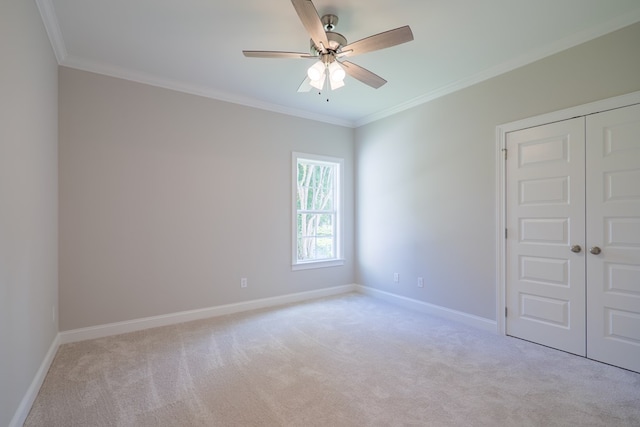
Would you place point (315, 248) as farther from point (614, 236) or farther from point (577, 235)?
point (614, 236)

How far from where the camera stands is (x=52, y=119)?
9.21ft

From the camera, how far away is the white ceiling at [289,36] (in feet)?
7.59

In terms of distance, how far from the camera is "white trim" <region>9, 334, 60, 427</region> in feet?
5.83

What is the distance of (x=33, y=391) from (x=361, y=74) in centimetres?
336

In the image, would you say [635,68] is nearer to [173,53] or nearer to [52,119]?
[173,53]

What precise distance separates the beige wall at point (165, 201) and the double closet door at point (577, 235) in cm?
275

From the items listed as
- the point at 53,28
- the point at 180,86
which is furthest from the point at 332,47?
the point at 53,28

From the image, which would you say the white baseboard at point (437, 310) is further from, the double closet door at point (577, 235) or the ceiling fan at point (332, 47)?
the ceiling fan at point (332, 47)

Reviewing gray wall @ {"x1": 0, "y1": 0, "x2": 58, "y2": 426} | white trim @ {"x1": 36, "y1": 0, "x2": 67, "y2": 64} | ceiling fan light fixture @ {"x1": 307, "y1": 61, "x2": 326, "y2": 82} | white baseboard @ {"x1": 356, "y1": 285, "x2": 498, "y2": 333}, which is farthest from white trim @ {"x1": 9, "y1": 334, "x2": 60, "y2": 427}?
white baseboard @ {"x1": 356, "y1": 285, "x2": 498, "y2": 333}

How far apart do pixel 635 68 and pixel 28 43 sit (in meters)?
4.48

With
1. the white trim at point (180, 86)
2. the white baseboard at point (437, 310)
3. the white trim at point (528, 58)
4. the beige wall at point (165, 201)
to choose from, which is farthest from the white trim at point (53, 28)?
the white baseboard at point (437, 310)

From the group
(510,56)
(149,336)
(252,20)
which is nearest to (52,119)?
(252,20)

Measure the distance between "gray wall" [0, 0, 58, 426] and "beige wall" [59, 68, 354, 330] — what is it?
31cm

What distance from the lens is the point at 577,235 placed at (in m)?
2.74
